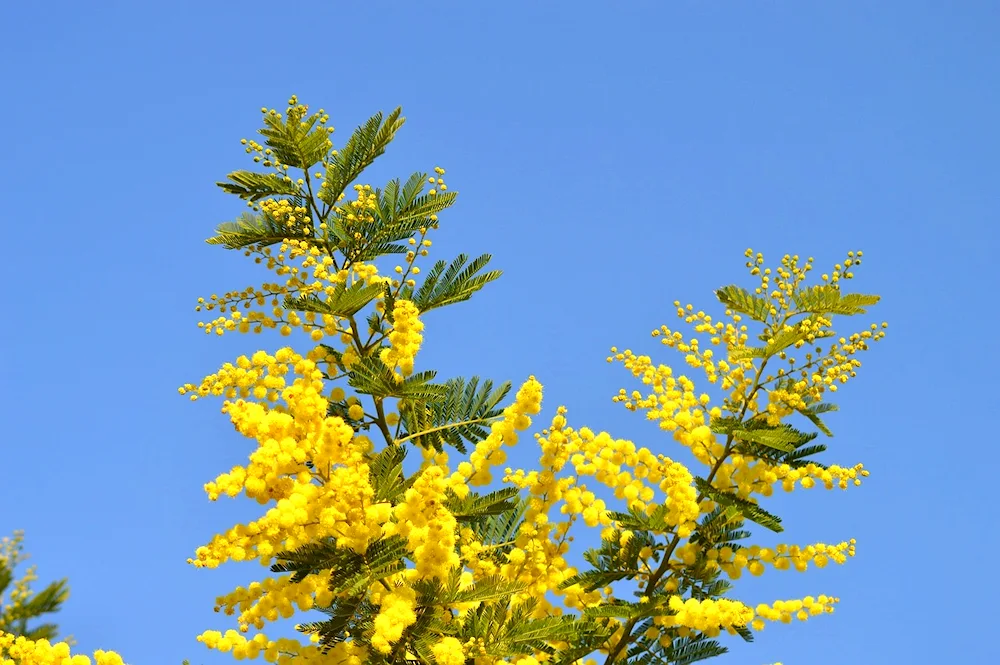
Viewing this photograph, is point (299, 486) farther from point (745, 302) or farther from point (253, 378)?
point (745, 302)

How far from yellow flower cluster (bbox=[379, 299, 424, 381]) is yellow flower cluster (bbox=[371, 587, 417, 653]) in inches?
56.0

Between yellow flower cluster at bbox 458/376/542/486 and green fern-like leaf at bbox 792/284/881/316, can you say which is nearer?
yellow flower cluster at bbox 458/376/542/486

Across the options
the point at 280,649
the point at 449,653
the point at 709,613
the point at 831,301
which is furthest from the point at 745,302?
the point at 280,649

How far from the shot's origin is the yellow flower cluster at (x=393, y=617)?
501 centimetres

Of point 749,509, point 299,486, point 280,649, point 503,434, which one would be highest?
point 749,509

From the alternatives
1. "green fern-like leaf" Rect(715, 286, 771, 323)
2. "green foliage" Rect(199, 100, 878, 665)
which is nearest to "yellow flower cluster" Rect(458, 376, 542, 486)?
"green foliage" Rect(199, 100, 878, 665)

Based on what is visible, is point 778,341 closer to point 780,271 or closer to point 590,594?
point 780,271

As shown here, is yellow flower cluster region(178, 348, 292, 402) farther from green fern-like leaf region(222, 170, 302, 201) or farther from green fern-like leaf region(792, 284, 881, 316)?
green fern-like leaf region(792, 284, 881, 316)

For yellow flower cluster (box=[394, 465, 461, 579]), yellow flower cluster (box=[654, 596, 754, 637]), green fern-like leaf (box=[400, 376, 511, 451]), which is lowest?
yellow flower cluster (box=[394, 465, 461, 579])

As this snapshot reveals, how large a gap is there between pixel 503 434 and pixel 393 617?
4.05 ft

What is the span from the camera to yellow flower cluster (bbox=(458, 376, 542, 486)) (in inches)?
215

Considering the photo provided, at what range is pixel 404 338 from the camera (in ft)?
19.4

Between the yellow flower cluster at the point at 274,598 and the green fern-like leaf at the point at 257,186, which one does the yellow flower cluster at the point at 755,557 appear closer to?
the yellow flower cluster at the point at 274,598

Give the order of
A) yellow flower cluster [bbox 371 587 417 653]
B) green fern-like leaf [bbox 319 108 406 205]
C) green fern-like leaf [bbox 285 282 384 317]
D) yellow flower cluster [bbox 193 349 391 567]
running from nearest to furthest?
1. yellow flower cluster [bbox 371 587 417 653]
2. yellow flower cluster [bbox 193 349 391 567]
3. green fern-like leaf [bbox 285 282 384 317]
4. green fern-like leaf [bbox 319 108 406 205]
